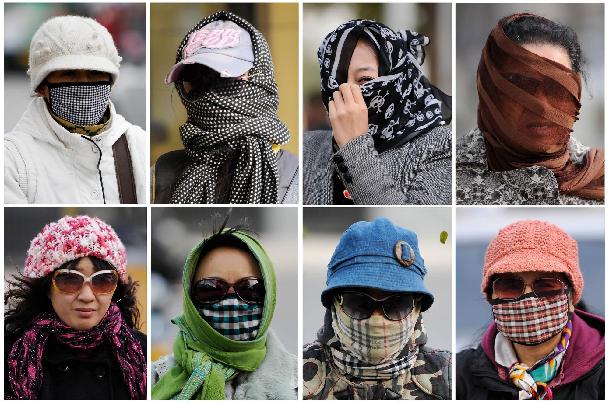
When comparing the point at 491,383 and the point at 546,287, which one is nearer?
the point at 546,287

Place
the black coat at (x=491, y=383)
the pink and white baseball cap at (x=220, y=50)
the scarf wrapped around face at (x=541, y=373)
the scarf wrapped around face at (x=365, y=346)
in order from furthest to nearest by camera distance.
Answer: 1. the black coat at (x=491, y=383)
2. the scarf wrapped around face at (x=541, y=373)
3. the scarf wrapped around face at (x=365, y=346)
4. the pink and white baseball cap at (x=220, y=50)

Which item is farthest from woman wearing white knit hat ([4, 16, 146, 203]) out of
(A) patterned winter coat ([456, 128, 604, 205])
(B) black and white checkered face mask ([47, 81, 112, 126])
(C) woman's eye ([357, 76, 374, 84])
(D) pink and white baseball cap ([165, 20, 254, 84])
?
(A) patterned winter coat ([456, 128, 604, 205])

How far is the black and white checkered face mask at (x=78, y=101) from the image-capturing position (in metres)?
5.82

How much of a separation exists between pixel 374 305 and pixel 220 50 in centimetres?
138

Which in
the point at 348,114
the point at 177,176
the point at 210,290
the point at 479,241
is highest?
the point at 348,114

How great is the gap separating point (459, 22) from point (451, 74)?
27 cm

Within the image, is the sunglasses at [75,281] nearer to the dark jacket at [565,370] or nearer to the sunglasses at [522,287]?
the dark jacket at [565,370]

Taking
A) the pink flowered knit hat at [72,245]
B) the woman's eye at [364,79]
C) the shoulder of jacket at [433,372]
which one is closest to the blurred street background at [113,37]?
the pink flowered knit hat at [72,245]

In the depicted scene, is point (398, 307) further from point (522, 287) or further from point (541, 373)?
point (541, 373)

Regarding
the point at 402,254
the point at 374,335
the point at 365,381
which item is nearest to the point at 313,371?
the point at 365,381

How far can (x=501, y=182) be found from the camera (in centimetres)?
612

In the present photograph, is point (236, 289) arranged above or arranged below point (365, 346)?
above

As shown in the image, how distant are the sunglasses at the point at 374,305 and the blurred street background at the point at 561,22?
0.87 metres

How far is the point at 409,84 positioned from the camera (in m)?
5.85
